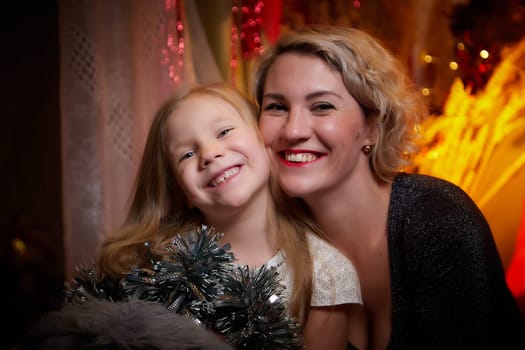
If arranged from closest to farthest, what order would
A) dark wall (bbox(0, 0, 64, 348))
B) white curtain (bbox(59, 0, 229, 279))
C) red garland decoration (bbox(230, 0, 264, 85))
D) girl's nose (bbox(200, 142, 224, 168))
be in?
girl's nose (bbox(200, 142, 224, 168)) → white curtain (bbox(59, 0, 229, 279)) → red garland decoration (bbox(230, 0, 264, 85)) → dark wall (bbox(0, 0, 64, 348))

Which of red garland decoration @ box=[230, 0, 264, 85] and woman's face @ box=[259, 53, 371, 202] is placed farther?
red garland decoration @ box=[230, 0, 264, 85]

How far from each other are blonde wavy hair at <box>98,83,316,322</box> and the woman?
8 cm

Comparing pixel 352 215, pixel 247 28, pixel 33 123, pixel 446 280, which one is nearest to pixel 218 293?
pixel 352 215

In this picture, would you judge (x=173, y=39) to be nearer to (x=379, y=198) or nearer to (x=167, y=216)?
(x=167, y=216)

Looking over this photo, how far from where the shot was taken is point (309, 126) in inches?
72.5

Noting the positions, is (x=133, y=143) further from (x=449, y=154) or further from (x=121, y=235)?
(x=449, y=154)

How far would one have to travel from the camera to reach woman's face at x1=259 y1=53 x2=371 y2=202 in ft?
6.06

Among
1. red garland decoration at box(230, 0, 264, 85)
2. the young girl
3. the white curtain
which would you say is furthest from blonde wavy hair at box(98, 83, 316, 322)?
red garland decoration at box(230, 0, 264, 85)

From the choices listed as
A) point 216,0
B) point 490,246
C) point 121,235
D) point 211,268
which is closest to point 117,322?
point 211,268

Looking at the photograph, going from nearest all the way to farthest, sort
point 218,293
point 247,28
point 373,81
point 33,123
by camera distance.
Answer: point 218,293
point 373,81
point 247,28
point 33,123

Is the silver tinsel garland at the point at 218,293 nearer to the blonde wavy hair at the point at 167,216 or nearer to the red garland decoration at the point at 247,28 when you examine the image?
the blonde wavy hair at the point at 167,216

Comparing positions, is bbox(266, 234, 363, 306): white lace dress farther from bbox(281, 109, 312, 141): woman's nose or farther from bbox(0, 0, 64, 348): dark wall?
bbox(0, 0, 64, 348): dark wall

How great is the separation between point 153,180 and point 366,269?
0.70 metres

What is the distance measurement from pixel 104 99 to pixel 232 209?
96 cm
